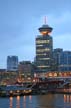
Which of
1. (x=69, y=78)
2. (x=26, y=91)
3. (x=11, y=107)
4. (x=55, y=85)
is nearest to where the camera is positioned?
(x=11, y=107)

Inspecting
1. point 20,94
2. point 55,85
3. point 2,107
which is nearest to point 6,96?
point 20,94

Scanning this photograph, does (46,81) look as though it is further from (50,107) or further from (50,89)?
(50,107)

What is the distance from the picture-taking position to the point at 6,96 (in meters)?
129

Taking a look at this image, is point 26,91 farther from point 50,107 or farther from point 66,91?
point 50,107

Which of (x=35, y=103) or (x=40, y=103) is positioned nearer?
(x=40, y=103)

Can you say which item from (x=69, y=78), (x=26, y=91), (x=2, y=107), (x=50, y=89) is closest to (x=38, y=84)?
(x=50, y=89)

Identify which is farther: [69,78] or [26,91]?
[69,78]

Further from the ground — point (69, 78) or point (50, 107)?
point (69, 78)

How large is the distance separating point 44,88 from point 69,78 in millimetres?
27774

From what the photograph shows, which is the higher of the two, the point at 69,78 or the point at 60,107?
the point at 69,78

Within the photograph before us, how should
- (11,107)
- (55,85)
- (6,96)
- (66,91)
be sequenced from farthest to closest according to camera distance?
(55,85) → (66,91) → (6,96) → (11,107)

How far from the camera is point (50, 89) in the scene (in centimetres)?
17762

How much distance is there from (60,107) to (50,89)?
96.1 meters

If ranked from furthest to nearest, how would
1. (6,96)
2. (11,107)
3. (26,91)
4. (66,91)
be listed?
1. (66,91)
2. (26,91)
3. (6,96)
4. (11,107)
